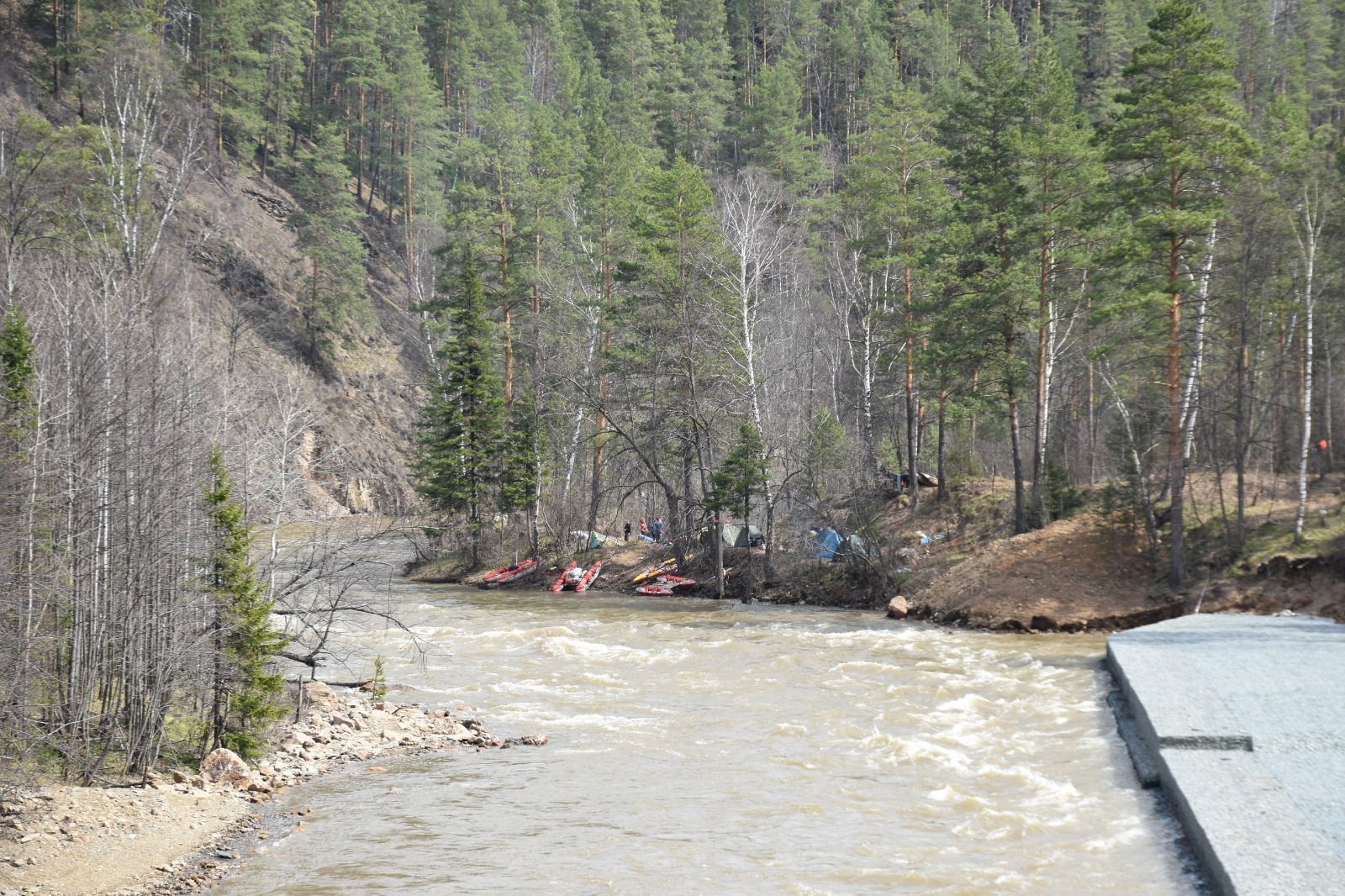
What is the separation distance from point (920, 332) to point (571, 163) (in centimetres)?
2297

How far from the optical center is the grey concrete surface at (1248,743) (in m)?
8.00

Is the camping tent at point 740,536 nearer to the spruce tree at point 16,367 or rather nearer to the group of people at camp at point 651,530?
the group of people at camp at point 651,530

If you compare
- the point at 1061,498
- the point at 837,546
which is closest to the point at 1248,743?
the point at 1061,498

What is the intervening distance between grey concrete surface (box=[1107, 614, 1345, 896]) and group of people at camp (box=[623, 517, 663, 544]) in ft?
69.6

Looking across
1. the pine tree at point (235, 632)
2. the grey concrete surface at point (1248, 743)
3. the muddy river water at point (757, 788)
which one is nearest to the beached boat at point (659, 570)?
the muddy river water at point (757, 788)

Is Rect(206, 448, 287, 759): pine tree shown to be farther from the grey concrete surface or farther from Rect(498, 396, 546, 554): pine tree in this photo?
Rect(498, 396, 546, 554): pine tree

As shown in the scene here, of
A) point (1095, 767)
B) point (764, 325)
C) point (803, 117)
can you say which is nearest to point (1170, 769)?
point (1095, 767)

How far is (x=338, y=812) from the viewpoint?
37.9 feet

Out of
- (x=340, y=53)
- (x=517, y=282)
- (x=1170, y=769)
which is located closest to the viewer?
(x=1170, y=769)

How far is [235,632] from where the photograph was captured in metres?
12.6

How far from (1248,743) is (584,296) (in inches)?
1273

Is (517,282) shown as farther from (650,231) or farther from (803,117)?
(803,117)

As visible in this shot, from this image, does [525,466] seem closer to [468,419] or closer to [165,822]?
[468,419]

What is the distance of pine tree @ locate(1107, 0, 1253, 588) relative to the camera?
23.0 metres
